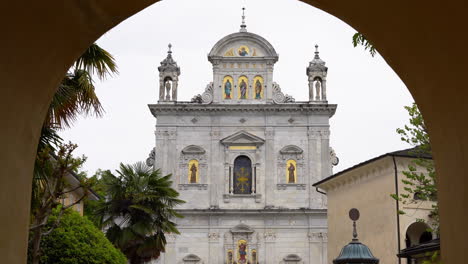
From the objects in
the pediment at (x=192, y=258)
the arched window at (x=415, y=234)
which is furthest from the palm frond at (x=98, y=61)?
the pediment at (x=192, y=258)

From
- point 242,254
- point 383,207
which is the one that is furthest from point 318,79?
point 383,207

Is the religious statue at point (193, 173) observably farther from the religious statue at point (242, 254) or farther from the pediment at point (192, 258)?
the religious statue at point (242, 254)

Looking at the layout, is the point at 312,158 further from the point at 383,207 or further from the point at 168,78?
the point at 383,207

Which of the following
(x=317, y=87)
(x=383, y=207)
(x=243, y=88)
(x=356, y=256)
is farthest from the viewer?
(x=317, y=87)

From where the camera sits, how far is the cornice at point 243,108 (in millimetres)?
55750

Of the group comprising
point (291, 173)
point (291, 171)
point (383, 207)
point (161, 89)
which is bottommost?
point (383, 207)

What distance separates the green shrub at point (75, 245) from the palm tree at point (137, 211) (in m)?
6.91

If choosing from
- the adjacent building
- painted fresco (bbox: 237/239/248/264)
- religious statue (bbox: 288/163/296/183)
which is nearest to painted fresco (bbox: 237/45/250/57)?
religious statue (bbox: 288/163/296/183)

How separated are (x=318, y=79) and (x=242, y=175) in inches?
361

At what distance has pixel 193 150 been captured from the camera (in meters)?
55.8

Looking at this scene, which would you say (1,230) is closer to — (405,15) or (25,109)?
(25,109)

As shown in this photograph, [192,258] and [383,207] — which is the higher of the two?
[383,207]

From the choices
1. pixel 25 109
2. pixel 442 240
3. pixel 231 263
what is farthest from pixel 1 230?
pixel 231 263

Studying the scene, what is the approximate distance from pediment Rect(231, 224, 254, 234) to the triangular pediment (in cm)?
606
